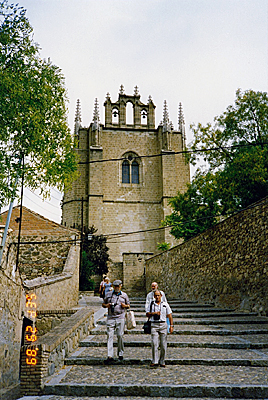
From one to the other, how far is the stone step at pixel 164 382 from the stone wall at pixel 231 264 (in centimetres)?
538

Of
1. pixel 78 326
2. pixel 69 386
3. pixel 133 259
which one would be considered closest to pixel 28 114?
pixel 78 326

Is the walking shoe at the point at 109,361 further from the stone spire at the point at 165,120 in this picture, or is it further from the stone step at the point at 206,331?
the stone spire at the point at 165,120

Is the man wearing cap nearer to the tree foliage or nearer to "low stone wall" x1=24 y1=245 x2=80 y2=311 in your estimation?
"low stone wall" x1=24 y1=245 x2=80 y2=311

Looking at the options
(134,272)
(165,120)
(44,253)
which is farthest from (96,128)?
(44,253)

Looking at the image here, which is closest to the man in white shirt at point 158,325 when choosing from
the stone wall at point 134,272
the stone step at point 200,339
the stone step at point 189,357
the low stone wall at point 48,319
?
the stone step at point 189,357

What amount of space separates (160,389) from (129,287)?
72.6 feet

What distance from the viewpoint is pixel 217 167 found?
18125mm

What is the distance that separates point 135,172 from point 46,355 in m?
29.8

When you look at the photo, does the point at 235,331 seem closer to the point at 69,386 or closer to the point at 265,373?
the point at 265,373

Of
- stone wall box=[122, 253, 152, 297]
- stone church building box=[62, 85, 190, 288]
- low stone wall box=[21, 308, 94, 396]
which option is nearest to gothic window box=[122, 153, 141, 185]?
stone church building box=[62, 85, 190, 288]

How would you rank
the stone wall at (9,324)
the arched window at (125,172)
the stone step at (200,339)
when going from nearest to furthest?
the stone step at (200,339)
the stone wall at (9,324)
the arched window at (125,172)

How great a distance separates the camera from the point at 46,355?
5.62 m

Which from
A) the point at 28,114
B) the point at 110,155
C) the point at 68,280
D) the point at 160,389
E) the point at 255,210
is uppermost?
the point at 110,155

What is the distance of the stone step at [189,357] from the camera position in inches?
248
